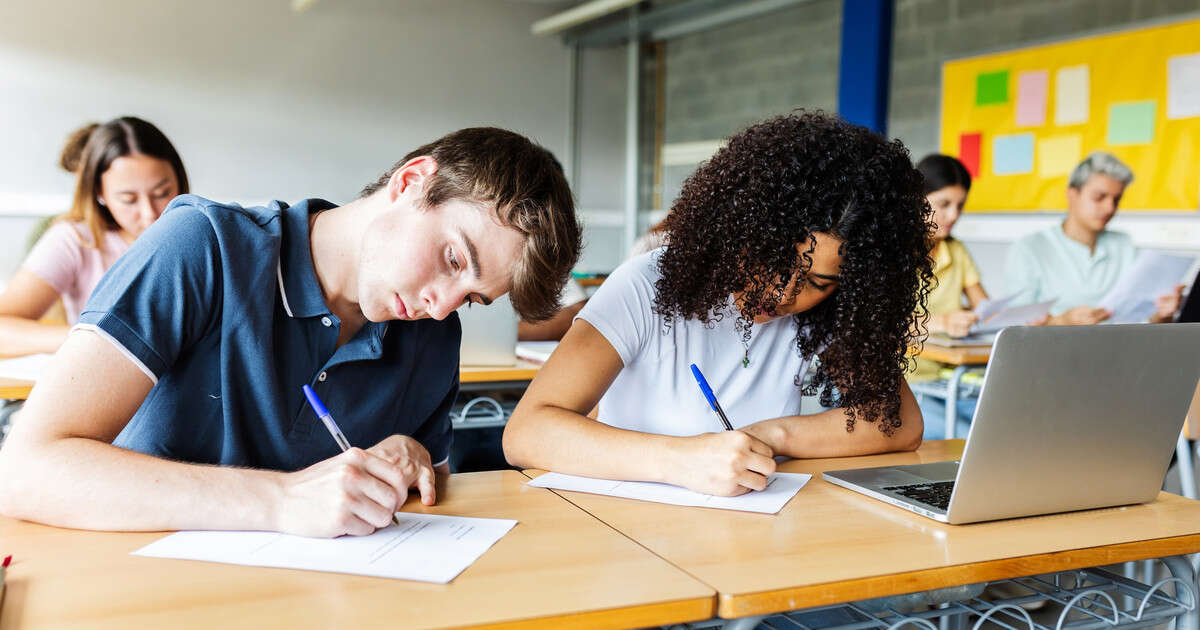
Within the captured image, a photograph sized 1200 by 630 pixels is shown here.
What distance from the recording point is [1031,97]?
4750 millimetres

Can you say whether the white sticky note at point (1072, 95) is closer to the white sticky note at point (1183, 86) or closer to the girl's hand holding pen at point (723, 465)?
the white sticky note at point (1183, 86)

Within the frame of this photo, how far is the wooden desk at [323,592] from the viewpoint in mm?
830

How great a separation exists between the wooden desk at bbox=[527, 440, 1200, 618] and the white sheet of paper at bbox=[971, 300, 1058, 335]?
6.43 feet

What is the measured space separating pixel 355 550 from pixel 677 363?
76cm

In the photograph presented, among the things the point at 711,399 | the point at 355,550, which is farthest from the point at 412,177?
the point at 711,399

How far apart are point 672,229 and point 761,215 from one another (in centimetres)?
19

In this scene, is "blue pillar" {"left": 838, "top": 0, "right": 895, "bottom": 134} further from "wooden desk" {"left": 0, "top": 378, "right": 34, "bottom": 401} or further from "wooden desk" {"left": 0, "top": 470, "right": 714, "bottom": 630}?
"wooden desk" {"left": 0, "top": 470, "right": 714, "bottom": 630}

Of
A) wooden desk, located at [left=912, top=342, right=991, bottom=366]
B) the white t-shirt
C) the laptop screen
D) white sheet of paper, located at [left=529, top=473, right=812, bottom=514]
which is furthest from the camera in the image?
wooden desk, located at [left=912, top=342, right=991, bottom=366]

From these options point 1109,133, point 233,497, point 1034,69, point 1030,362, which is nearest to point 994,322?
point 1109,133

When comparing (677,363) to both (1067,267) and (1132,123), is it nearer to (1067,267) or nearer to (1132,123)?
(1067,267)

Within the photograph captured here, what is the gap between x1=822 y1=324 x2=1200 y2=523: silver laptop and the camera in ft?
3.66

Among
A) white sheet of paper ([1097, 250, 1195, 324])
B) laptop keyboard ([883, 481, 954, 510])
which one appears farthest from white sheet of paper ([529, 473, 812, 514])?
white sheet of paper ([1097, 250, 1195, 324])

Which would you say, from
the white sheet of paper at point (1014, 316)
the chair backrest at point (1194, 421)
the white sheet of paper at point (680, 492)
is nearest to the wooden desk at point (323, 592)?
the white sheet of paper at point (680, 492)

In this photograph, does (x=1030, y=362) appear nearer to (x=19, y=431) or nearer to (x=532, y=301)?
(x=532, y=301)
